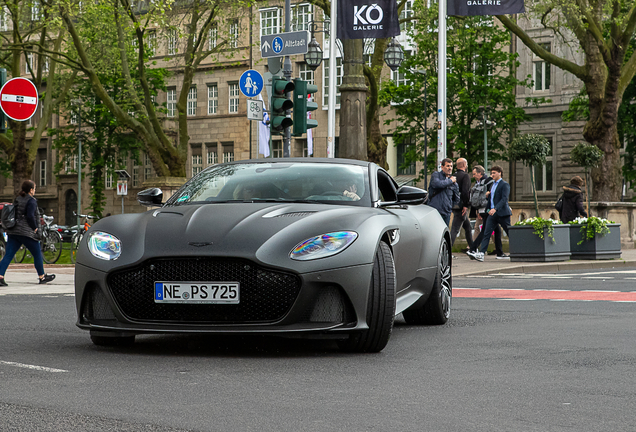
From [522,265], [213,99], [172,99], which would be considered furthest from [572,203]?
[172,99]

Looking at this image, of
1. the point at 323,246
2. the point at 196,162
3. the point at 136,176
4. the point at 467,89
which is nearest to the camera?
the point at 323,246

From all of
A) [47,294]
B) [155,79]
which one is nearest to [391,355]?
[47,294]

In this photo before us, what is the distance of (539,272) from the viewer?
1845 cm

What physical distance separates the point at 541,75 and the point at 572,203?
3092 centimetres

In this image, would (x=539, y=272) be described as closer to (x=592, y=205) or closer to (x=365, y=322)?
(x=592, y=205)

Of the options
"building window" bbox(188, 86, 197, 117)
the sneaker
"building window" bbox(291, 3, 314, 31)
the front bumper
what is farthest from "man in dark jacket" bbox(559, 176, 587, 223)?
"building window" bbox(188, 86, 197, 117)

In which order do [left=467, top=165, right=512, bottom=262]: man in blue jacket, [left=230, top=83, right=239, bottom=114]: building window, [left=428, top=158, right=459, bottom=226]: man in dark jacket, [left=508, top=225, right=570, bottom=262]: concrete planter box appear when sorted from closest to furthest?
[left=428, top=158, right=459, bottom=226]: man in dark jacket < [left=508, top=225, right=570, bottom=262]: concrete planter box < [left=467, top=165, right=512, bottom=262]: man in blue jacket < [left=230, top=83, right=239, bottom=114]: building window

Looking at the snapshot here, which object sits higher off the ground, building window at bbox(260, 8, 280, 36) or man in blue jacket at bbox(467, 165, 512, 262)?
building window at bbox(260, 8, 280, 36)

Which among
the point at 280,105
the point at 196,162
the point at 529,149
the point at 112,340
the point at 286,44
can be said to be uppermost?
the point at 286,44

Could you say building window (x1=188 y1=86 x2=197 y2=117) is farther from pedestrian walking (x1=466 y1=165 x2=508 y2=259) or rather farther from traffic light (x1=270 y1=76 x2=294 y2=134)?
traffic light (x1=270 y1=76 x2=294 y2=134)

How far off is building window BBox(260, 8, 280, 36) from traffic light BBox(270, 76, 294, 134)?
1813 inches

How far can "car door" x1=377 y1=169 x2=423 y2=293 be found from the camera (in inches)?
283

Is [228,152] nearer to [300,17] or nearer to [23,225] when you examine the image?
[300,17]

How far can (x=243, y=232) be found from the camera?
6.19 m
